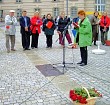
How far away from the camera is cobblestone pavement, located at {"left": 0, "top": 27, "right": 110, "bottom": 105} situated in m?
7.00

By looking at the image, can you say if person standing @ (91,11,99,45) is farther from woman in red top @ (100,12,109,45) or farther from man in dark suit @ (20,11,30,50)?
man in dark suit @ (20,11,30,50)

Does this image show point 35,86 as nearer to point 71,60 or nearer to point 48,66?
point 48,66

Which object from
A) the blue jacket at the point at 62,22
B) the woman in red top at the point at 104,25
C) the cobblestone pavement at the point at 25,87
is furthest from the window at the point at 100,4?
the cobblestone pavement at the point at 25,87

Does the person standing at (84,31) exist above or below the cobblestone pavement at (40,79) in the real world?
above

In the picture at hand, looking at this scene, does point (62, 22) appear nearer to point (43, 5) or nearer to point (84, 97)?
point (84, 97)

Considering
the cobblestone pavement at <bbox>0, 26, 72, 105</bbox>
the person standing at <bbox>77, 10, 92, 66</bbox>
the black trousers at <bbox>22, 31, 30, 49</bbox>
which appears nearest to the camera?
the cobblestone pavement at <bbox>0, 26, 72, 105</bbox>

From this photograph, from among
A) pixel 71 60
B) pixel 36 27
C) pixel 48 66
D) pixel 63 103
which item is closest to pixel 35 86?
pixel 63 103

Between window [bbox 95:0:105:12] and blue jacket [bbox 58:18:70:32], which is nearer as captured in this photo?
blue jacket [bbox 58:18:70:32]

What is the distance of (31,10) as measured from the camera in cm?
5241

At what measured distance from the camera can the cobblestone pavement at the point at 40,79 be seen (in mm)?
7004

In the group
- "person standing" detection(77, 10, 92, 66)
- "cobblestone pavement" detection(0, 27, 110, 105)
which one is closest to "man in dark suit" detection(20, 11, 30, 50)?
"cobblestone pavement" detection(0, 27, 110, 105)

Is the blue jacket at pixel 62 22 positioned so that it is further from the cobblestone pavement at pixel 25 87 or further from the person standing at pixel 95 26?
the cobblestone pavement at pixel 25 87

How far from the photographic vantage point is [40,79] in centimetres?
886

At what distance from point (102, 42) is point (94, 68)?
6703mm
